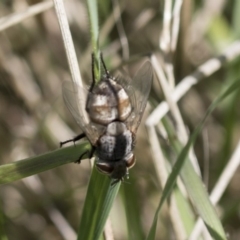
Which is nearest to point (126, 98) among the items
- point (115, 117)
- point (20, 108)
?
point (115, 117)

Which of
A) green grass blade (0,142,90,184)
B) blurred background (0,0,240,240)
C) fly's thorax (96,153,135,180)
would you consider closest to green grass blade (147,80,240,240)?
fly's thorax (96,153,135,180)

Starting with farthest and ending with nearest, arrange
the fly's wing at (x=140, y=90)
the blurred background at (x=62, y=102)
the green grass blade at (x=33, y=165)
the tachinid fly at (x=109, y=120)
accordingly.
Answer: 1. the blurred background at (x=62, y=102)
2. the fly's wing at (x=140, y=90)
3. the tachinid fly at (x=109, y=120)
4. the green grass blade at (x=33, y=165)

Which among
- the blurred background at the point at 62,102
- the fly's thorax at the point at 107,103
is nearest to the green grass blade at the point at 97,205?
the fly's thorax at the point at 107,103

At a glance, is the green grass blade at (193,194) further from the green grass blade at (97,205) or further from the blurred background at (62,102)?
the blurred background at (62,102)

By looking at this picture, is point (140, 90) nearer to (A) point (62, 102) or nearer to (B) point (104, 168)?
(B) point (104, 168)

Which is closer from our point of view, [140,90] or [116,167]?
[116,167]

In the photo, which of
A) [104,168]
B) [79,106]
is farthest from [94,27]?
[104,168]

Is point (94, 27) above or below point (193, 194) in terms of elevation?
above
